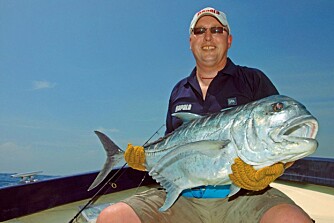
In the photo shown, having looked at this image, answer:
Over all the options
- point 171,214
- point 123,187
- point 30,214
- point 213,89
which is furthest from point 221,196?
point 123,187

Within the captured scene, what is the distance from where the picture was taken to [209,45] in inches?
131

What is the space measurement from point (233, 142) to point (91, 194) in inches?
154

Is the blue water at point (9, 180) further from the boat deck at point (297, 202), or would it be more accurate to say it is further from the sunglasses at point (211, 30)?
the sunglasses at point (211, 30)

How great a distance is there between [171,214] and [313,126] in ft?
4.28

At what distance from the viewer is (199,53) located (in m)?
3.35

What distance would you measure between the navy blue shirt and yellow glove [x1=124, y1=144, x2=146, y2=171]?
514 mm

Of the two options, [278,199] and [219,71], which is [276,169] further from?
[219,71]

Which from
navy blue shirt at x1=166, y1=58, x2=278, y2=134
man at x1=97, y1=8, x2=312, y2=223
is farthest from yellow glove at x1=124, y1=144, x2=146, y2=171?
navy blue shirt at x1=166, y1=58, x2=278, y2=134

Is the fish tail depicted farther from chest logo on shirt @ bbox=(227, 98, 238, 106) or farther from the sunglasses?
the sunglasses

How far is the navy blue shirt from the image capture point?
3.19 meters

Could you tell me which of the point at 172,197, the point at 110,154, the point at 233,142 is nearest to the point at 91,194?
the point at 110,154

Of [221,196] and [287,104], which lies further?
[221,196]

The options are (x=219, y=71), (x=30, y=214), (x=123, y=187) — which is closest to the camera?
(x=219, y=71)

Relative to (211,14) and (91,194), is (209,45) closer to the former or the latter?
(211,14)
